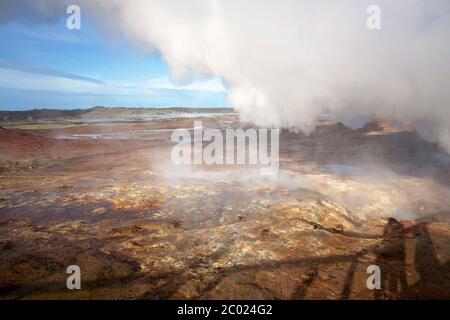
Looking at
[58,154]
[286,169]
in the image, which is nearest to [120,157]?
[58,154]

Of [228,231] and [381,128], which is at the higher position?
[381,128]

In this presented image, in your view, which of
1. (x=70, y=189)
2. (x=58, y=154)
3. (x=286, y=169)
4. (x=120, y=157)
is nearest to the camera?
(x=70, y=189)

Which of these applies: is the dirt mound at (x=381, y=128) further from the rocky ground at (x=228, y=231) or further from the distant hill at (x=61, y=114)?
the distant hill at (x=61, y=114)

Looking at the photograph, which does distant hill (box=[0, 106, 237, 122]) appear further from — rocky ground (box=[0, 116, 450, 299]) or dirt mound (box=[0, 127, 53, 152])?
rocky ground (box=[0, 116, 450, 299])

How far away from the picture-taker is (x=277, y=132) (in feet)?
74.8

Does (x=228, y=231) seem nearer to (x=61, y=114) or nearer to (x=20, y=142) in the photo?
(x=20, y=142)

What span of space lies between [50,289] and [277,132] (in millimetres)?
19562

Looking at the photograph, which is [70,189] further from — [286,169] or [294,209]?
[286,169]

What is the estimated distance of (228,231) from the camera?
22.7ft

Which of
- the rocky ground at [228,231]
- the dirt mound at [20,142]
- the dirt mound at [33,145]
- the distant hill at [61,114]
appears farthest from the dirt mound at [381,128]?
the distant hill at [61,114]

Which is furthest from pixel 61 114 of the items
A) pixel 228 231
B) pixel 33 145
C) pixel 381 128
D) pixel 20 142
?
pixel 228 231

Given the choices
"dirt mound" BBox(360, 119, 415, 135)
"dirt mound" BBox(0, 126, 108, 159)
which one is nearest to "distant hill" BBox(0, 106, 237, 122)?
"dirt mound" BBox(0, 126, 108, 159)

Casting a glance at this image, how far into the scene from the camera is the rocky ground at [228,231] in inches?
194
